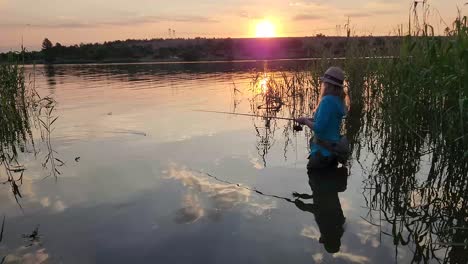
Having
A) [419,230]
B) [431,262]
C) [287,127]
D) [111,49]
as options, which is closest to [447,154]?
[419,230]

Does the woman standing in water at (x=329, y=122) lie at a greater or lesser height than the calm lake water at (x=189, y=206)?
greater

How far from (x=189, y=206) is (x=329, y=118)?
2631 millimetres

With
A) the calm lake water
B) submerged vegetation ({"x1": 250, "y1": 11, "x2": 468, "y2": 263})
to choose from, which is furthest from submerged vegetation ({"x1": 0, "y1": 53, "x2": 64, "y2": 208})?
submerged vegetation ({"x1": 250, "y1": 11, "x2": 468, "y2": 263})

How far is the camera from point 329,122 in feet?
20.7

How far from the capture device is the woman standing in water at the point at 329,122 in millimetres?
6188

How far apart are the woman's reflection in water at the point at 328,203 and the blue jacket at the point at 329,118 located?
1.34 ft

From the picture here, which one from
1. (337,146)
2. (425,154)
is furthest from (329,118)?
(425,154)

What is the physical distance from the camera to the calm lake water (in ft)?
13.4

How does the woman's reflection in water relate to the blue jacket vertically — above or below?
below

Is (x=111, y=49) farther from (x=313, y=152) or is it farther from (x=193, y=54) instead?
(x=313, y=152)

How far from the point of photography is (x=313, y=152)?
22.0 ft

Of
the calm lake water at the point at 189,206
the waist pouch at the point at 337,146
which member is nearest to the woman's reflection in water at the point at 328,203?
the calm lake water at the point at 189,206

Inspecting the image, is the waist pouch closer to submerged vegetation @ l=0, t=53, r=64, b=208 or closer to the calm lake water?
the calm lake water

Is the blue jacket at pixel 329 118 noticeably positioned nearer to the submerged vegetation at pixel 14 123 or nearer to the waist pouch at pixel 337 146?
the waist pouch at pixel 337 146
